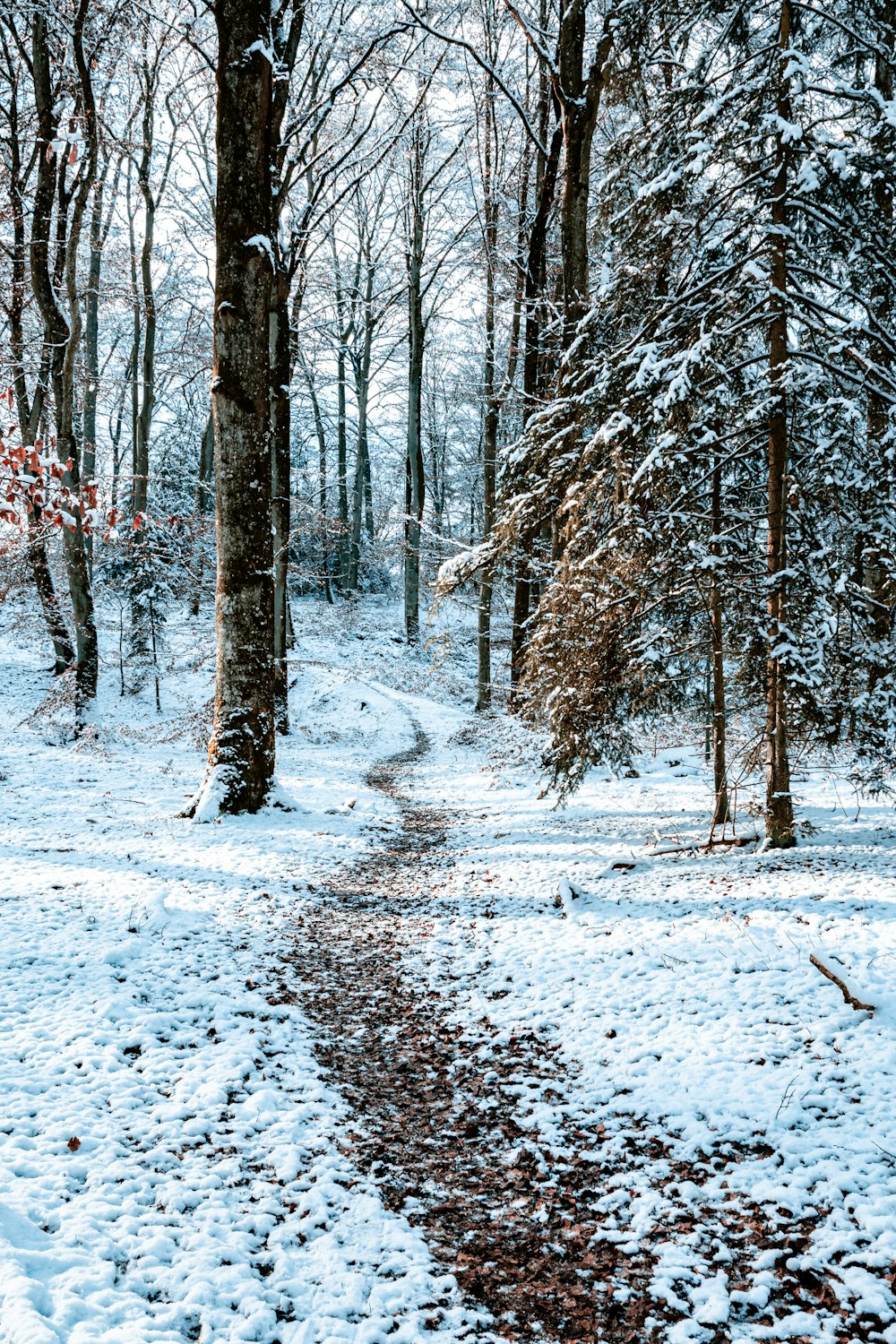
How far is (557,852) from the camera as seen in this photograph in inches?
286

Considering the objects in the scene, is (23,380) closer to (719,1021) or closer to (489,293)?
(489,293)

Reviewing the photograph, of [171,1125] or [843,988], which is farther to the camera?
[843,988]

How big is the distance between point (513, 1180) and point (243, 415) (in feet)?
23.0

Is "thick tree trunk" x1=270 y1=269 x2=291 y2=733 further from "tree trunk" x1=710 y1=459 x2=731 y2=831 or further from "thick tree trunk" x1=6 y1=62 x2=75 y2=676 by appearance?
"tree trunk" x1=710 y1=459 x2=731 y2=831

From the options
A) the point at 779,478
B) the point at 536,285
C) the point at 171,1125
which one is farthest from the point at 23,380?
the point at 171,1125

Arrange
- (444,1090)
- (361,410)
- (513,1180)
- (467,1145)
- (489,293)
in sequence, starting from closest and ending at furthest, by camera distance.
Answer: (513,1180) < (467,1145) < (444,1090) < (489,293) < (361,410)

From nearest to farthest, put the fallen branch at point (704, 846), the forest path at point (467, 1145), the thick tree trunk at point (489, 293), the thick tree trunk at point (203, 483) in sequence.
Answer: the forest path at point (467, 1145), the fallen branch at point (704, 846), the thick tree trunk at point (489, 293), the thick tree trunk at point (203, 483)

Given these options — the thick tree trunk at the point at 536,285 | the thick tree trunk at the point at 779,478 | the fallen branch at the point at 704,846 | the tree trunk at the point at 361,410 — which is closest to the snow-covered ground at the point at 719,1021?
the fallen branch at the point at 704,846

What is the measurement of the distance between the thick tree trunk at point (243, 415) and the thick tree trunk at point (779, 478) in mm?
4836

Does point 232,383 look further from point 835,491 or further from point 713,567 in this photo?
point 835,491

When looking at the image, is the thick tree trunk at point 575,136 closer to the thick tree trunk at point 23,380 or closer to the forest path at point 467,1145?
the forest path at point 467,1145

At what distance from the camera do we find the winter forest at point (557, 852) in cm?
256

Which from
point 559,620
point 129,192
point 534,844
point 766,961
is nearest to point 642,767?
point 534,844

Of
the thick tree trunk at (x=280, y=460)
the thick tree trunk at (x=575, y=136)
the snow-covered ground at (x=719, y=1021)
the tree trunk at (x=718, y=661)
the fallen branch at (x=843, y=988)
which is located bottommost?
the snow-covered ground at (x=719, y=1021)
